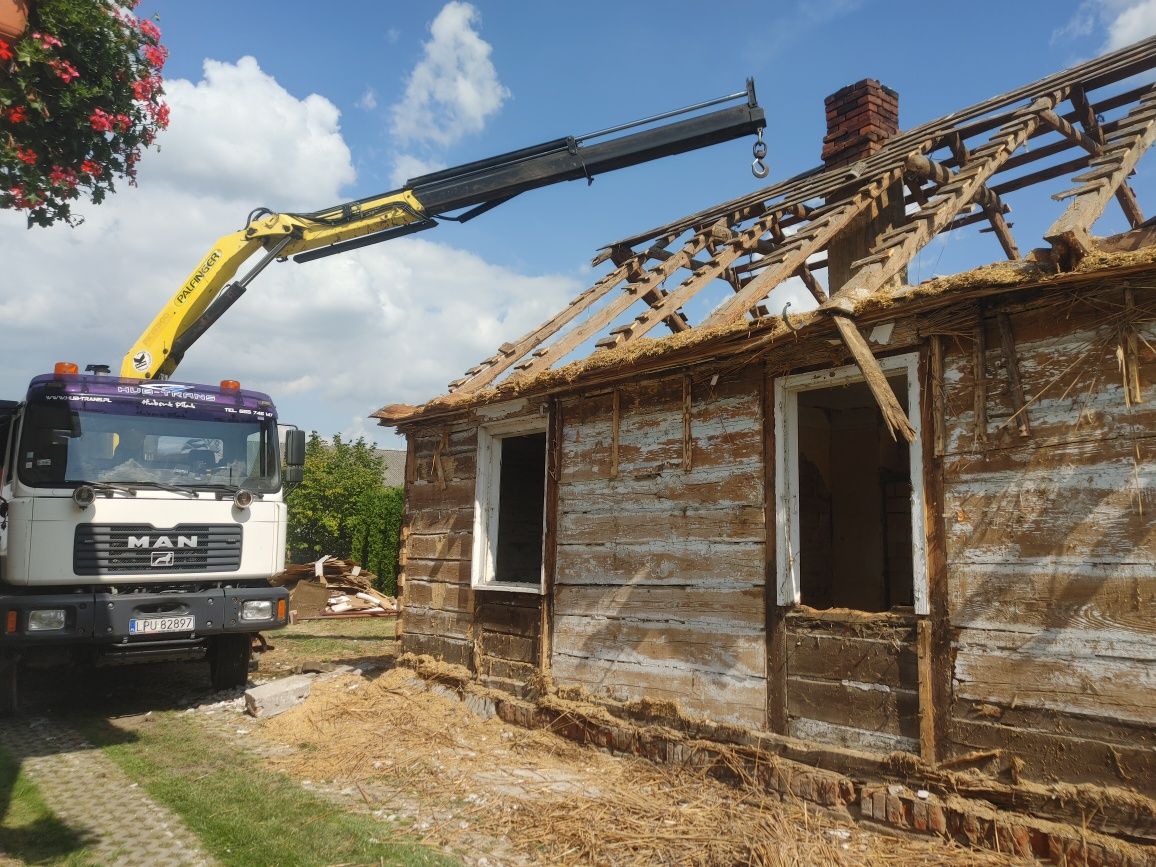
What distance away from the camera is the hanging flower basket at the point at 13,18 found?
10.3 ft

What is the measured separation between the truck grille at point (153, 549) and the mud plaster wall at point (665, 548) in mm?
3564

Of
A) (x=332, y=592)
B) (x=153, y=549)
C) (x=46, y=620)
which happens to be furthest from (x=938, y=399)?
(x=332, y=592)

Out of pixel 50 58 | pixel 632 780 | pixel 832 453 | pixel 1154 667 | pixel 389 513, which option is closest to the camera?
pixel 50 58

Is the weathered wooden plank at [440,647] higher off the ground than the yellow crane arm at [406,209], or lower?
lower

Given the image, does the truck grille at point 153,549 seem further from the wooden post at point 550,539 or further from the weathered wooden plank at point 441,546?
the wooden post at point 550,539

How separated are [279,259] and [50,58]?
25.2ft

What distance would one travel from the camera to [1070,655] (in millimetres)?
4348

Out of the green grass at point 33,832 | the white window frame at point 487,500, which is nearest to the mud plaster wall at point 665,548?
the white window frame at point 487,500

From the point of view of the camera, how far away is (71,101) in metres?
3.55

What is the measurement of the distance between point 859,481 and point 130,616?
7.71m

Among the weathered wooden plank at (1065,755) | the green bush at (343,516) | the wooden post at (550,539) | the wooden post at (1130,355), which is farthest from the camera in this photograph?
the green bush at (343,516)

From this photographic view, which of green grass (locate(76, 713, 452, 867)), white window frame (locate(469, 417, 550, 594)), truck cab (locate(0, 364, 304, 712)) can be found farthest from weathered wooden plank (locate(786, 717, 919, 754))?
truck cab (locate(0, 364, 304, 712))

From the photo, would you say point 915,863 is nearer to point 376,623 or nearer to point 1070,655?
point 1070,655

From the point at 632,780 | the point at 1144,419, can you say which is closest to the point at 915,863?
the point at 632,780
